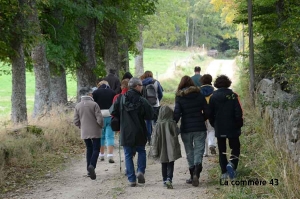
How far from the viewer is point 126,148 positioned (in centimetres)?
927

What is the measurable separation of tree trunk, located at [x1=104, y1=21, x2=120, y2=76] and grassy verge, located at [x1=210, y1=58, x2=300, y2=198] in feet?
42.4

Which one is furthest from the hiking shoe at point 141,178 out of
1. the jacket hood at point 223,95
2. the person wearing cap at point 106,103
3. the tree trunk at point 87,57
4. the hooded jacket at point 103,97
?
the tree trunk at point 87,57

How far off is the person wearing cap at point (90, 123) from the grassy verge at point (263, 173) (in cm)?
240

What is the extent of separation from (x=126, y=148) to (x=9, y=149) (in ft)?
11.4

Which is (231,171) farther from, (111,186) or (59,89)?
(59,89)

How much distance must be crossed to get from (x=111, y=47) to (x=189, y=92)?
1520 centimetres

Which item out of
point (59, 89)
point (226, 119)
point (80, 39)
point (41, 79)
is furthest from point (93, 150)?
point (59, 89)

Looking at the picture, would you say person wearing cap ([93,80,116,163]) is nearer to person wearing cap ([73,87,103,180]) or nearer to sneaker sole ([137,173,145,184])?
person wearing cap ([73,87,103,180])

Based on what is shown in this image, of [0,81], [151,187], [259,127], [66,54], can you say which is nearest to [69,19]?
[66,54]

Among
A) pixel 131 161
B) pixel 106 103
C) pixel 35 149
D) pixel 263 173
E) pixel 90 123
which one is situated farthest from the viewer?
pixel 35 149

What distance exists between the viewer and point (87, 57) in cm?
2056

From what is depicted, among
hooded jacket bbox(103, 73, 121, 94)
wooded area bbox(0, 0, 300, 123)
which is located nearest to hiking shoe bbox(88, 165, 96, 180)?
wooded area bbox(0, 0, 300, 123)

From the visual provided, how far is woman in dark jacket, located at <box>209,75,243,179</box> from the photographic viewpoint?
340 inches

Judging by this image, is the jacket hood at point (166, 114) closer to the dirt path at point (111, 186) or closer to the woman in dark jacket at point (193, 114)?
the woman in dark jacket at point (193, 114)
